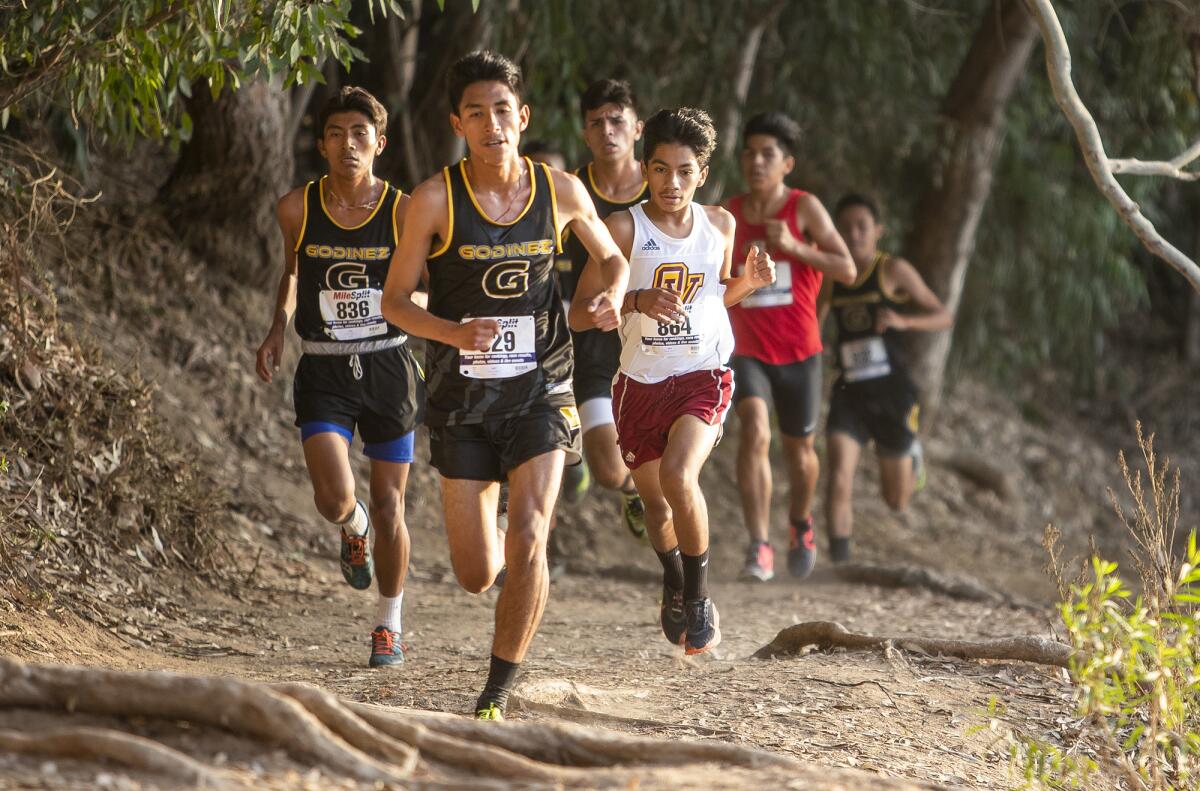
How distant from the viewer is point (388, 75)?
968 cm

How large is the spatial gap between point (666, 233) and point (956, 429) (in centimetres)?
875

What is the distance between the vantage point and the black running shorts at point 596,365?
6414 millimetres

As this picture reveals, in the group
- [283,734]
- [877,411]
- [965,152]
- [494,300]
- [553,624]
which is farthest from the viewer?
[965,152]

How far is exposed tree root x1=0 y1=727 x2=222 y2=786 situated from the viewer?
3.08 m

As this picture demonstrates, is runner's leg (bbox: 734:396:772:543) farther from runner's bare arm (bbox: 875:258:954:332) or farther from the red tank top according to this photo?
runner's bare arm (bbox: 875:258:954:332)

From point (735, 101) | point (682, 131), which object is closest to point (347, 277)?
point (682, 131)

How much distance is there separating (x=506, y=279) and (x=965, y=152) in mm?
7005

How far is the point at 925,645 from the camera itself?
18.9 feet

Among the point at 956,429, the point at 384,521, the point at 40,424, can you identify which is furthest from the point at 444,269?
the point at 956,429

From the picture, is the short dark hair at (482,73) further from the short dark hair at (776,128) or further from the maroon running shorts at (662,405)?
the short dark hair at (776,128)

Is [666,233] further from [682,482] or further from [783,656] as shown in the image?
[783,656]

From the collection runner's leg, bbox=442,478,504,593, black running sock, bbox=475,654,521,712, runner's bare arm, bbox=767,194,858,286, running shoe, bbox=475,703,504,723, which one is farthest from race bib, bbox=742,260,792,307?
running shoe, bbox=475,703,504,723

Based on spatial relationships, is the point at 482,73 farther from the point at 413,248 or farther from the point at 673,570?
the point at 673,570

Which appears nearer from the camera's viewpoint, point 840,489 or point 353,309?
point 353,309
